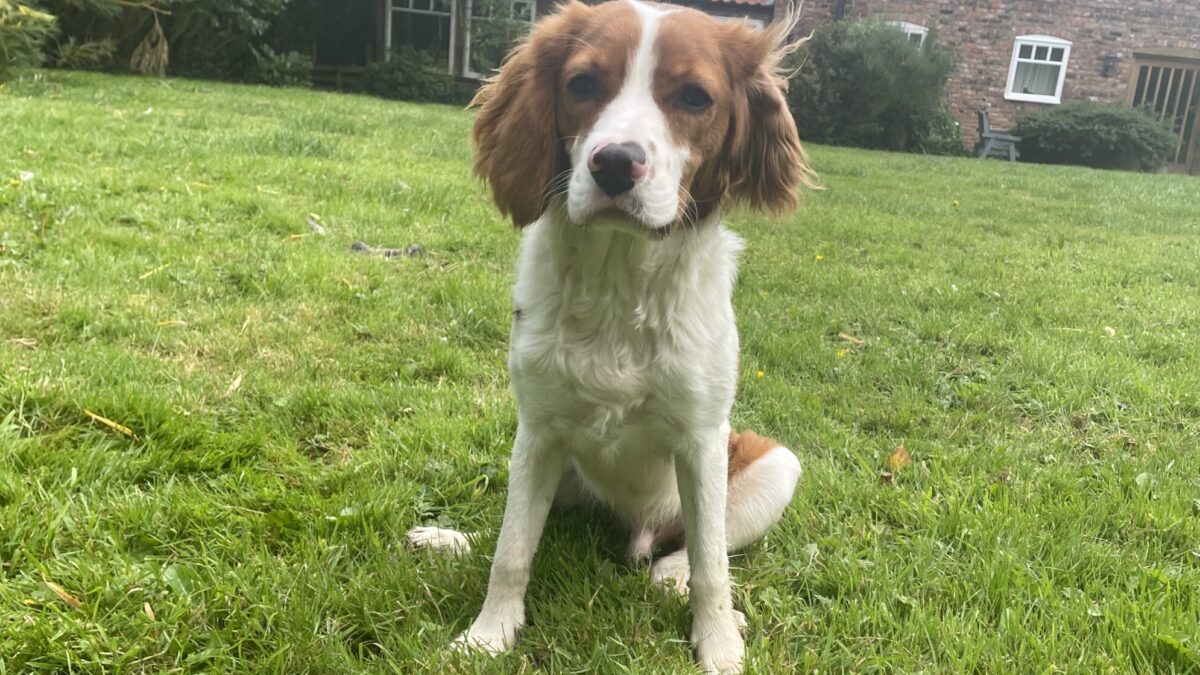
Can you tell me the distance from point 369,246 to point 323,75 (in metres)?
16.0

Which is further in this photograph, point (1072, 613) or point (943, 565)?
point (943, 565)

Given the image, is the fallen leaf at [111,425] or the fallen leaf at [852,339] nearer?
the fallen leaf at [111,425]

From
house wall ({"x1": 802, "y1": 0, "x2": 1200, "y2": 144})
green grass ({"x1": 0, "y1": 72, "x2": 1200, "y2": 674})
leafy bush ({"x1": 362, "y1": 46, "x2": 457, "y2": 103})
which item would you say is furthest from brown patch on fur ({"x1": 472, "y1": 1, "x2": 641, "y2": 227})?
house wall ({"x1": 802, "y1": 0, "x2": 1200, "y2": 144})

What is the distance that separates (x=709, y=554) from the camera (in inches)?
77.7

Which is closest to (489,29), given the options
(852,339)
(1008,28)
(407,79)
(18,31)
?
(407,79)

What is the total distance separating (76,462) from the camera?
7.54 ft

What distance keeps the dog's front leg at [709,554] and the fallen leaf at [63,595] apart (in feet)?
4.66

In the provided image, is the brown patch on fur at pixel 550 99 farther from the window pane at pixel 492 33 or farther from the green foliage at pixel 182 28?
the window pane at pixel 492 33

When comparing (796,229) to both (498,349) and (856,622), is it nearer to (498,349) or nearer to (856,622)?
(498,349)

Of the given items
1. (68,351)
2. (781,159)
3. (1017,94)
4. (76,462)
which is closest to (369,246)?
(68,351)

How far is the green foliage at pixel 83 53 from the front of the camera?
42.4 feet

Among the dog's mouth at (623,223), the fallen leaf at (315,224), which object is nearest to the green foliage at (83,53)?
the fallen leaf at (315,224)

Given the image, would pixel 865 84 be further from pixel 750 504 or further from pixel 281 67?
pixel 750 504

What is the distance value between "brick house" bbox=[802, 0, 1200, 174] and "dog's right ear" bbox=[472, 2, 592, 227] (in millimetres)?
20309
